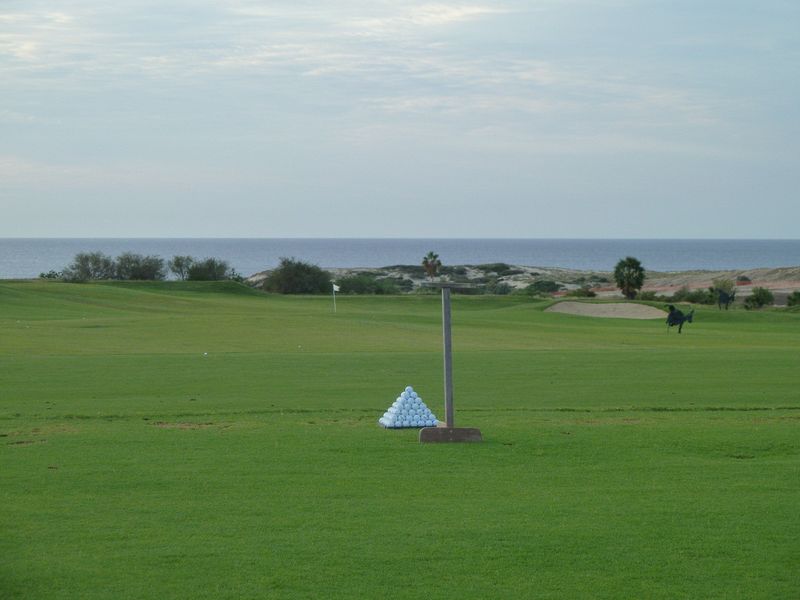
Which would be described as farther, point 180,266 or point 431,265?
point 180,266

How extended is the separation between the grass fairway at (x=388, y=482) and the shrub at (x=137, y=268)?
55146 millimetres

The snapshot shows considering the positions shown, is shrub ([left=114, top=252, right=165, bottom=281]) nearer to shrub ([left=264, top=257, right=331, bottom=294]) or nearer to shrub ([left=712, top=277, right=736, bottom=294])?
shrub ([left=264, top=257, right=331, bottom=294])

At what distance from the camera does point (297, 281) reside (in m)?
68.2

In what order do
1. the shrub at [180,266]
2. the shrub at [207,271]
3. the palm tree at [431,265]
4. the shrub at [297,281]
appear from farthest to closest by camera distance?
the shrub at [180,266], the shrub at [207,271], the shrub at [297,281], the palm tree at [431,265]

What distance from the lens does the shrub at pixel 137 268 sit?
2876 inches

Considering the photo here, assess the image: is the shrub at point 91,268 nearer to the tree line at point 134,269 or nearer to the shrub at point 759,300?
the tree line at point 134,269

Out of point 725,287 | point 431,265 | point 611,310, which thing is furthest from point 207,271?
point 431,265

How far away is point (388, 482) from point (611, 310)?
41432 mm

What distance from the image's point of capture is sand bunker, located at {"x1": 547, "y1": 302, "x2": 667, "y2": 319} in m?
47.2

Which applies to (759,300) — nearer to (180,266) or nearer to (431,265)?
(180,266)

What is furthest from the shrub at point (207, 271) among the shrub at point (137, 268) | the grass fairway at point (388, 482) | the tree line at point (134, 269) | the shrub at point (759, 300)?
the grass fairway at point (388, 482)

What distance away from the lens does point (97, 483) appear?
27.8ft

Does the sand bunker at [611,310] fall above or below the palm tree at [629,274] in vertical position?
below

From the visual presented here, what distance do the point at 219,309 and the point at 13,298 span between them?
27.7 feet
